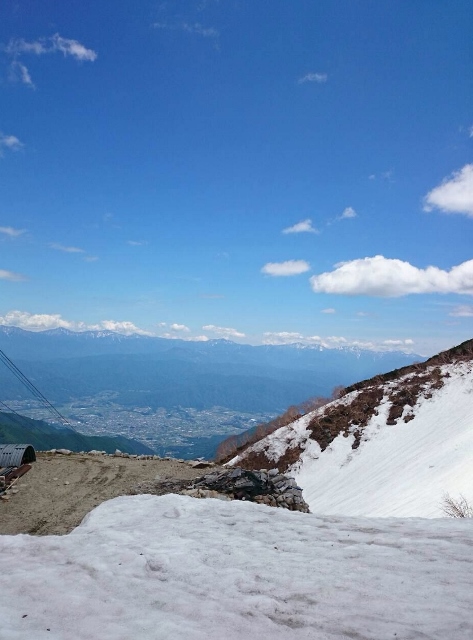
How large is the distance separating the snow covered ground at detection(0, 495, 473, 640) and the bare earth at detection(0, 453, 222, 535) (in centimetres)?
659

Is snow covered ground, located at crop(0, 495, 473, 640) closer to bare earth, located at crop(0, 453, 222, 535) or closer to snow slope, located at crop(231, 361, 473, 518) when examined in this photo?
bare earth, located at crop(0, 453, 222, 535)

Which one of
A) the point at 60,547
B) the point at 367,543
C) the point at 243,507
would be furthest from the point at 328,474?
the point at 60,547

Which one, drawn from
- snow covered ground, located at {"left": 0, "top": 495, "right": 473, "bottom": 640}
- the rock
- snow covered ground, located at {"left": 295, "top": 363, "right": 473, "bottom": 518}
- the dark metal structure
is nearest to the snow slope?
snow covered ground, located at {"left": 295, "top": 363, "right": 473, "bottom": 518}

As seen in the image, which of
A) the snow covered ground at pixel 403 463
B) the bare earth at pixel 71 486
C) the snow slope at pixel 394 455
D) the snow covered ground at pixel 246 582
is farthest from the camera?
Result: the snow slope at pixel 394 455

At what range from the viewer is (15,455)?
20.6m

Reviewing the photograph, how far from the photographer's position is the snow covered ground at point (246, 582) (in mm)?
4672

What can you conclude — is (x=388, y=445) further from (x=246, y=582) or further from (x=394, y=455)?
(x=246, y=582)

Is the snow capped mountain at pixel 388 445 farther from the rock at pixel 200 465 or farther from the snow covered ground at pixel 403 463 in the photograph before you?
the rock at pixel 200 465

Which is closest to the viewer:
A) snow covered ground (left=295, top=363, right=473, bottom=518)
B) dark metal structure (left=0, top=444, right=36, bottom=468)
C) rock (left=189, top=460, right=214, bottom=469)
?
snow covered ground (left=295, top=363, right=473, bottom=518)

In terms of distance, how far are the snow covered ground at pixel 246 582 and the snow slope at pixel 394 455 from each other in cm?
679

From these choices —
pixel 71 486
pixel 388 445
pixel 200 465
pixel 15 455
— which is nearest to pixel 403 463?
pixel 388 445

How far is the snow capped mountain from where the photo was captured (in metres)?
16.7

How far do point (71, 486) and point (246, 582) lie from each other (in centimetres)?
1545

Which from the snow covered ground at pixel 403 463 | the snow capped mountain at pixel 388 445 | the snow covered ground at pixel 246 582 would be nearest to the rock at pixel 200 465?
the snow capped mountain at pixel 388 445
